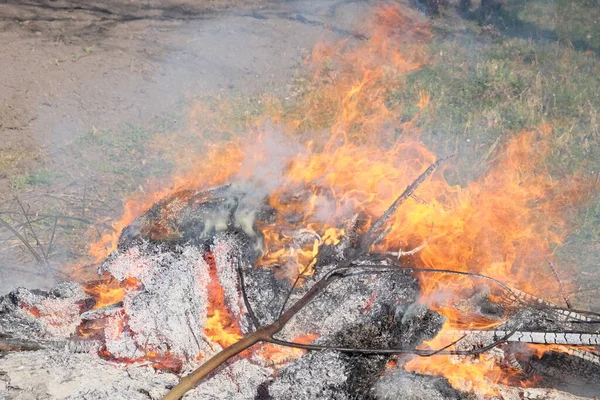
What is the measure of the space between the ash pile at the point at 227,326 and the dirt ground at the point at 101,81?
169 centimetres

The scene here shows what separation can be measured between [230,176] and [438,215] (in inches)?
69.1

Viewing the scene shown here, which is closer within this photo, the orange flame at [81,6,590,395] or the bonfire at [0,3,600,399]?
the bonfire at [0,3,600,399]

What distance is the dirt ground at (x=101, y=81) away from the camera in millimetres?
6074

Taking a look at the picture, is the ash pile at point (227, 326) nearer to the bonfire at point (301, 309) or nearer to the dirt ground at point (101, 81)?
the bonfire at point (301, 309)

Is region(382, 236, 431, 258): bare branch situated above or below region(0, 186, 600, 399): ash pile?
above

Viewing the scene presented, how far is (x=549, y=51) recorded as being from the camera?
30.6 feet

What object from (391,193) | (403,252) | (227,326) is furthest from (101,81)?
(403,252)

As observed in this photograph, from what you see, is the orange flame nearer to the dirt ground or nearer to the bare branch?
the bare branch

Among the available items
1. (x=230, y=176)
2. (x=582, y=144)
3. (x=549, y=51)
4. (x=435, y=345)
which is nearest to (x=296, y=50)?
(x=549, y=51)

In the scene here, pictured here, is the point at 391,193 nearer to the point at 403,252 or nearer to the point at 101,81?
the point at 403,252

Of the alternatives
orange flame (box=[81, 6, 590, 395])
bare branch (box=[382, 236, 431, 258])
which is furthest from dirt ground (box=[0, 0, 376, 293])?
bare branch (box=[382, 236, 431, 258])

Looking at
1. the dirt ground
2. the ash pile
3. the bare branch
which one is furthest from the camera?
the dirt ground

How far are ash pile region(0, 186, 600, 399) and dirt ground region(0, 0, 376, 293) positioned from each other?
1.69 metres

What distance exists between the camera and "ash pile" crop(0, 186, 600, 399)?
321 cm
